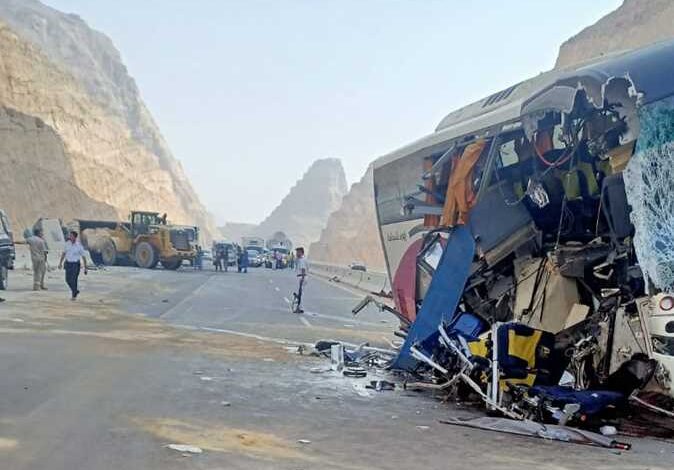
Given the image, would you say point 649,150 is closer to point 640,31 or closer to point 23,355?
point 23,355

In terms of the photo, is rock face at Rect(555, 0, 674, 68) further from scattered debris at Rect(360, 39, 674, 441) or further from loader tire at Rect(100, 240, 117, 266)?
scattered debris at Rect(360, 39, 674, 441)

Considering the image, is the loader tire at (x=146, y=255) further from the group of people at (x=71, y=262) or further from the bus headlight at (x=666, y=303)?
the bus headlight at (x=666, y=303)

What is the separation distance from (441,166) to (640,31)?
52.6 m

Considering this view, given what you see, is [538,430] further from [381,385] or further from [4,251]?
[4,251]

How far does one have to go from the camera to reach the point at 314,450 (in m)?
5.90

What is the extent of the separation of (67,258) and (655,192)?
52.7 ft

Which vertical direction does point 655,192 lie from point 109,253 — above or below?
above

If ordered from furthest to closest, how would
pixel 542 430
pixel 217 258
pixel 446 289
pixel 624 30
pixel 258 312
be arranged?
pixel 624 30 → pixel 217 258 → pixel 258 312 → pixel 446 289 → pixel 542 430

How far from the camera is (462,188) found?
30.5 ft

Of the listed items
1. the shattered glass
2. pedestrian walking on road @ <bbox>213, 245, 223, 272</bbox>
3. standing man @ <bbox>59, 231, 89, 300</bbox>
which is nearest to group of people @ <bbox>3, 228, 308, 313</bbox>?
standing man @ <bbox>59, 231, 89, 300</bbox>

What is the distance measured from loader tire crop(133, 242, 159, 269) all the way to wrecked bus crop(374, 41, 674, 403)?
3085 cm

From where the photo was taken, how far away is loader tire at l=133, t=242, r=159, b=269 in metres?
40.4

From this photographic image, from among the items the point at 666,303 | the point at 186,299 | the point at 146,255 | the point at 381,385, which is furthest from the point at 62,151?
the point at 666,303

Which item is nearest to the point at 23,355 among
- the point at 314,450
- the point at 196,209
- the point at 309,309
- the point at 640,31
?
the point at 314,450
